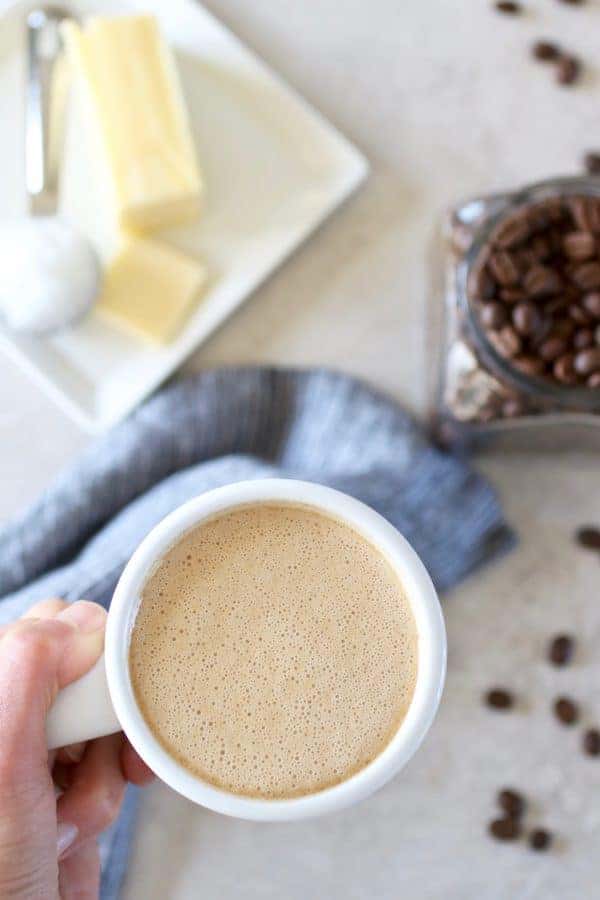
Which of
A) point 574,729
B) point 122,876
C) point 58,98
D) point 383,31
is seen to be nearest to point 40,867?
point 122,876

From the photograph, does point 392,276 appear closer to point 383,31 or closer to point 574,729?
point 383,31

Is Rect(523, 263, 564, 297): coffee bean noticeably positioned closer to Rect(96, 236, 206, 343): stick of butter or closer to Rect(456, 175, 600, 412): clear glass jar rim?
Rect(456, 175, 600, 412): clear glass jar rim

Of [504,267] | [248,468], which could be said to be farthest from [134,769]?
[504,267]

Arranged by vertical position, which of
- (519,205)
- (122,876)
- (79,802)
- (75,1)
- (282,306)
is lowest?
(122,876)

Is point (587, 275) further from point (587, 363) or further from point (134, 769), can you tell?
point (134, 769)

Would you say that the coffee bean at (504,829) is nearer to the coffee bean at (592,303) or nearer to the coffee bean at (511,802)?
the coffee bean at (511,802)

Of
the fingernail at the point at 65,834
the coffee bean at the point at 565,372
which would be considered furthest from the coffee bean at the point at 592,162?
the fingernail at the point at 65,834

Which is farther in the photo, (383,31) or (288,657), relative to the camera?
(383,31)

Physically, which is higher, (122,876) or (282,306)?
(282,306)
